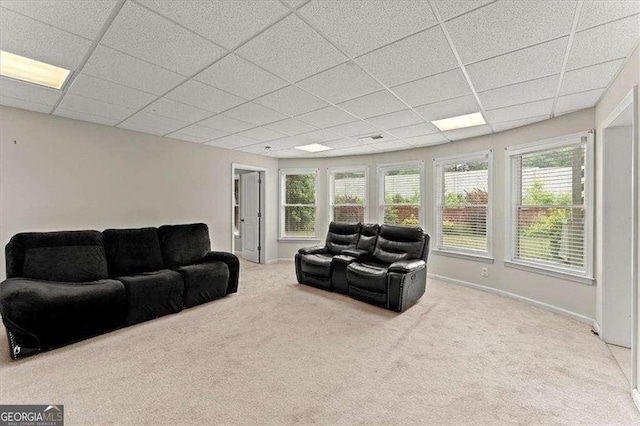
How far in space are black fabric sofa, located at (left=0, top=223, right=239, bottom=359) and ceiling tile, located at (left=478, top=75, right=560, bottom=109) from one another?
3.85 metres

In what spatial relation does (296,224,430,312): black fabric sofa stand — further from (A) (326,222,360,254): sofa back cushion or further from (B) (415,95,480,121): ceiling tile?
(B) (415,95,480,121): ceiling tile

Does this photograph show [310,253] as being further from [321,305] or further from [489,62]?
[489,62]

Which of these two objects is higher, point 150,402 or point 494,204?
point 494,204

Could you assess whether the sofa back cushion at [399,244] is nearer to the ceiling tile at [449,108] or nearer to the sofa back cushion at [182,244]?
the ceiling tile at [449,108]

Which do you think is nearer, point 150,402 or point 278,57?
point 150,402

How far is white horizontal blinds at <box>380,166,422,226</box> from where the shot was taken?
5.43 metres

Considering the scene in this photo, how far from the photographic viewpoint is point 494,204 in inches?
170

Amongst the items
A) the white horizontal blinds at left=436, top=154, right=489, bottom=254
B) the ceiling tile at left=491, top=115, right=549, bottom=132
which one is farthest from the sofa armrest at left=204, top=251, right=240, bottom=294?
the ceiling tile at left=491, top=115, right=549, bottom=132

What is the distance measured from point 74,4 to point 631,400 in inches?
172

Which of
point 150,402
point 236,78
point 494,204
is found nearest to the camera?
point 150,402

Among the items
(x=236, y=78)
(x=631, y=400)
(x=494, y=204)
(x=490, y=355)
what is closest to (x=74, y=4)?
(x=236, y=78)

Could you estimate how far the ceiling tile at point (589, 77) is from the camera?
2.25 meters

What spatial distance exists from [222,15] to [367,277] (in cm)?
319

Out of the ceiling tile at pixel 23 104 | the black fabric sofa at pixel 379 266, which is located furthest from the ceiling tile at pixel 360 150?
the ceiling tile at pixel 23 104
